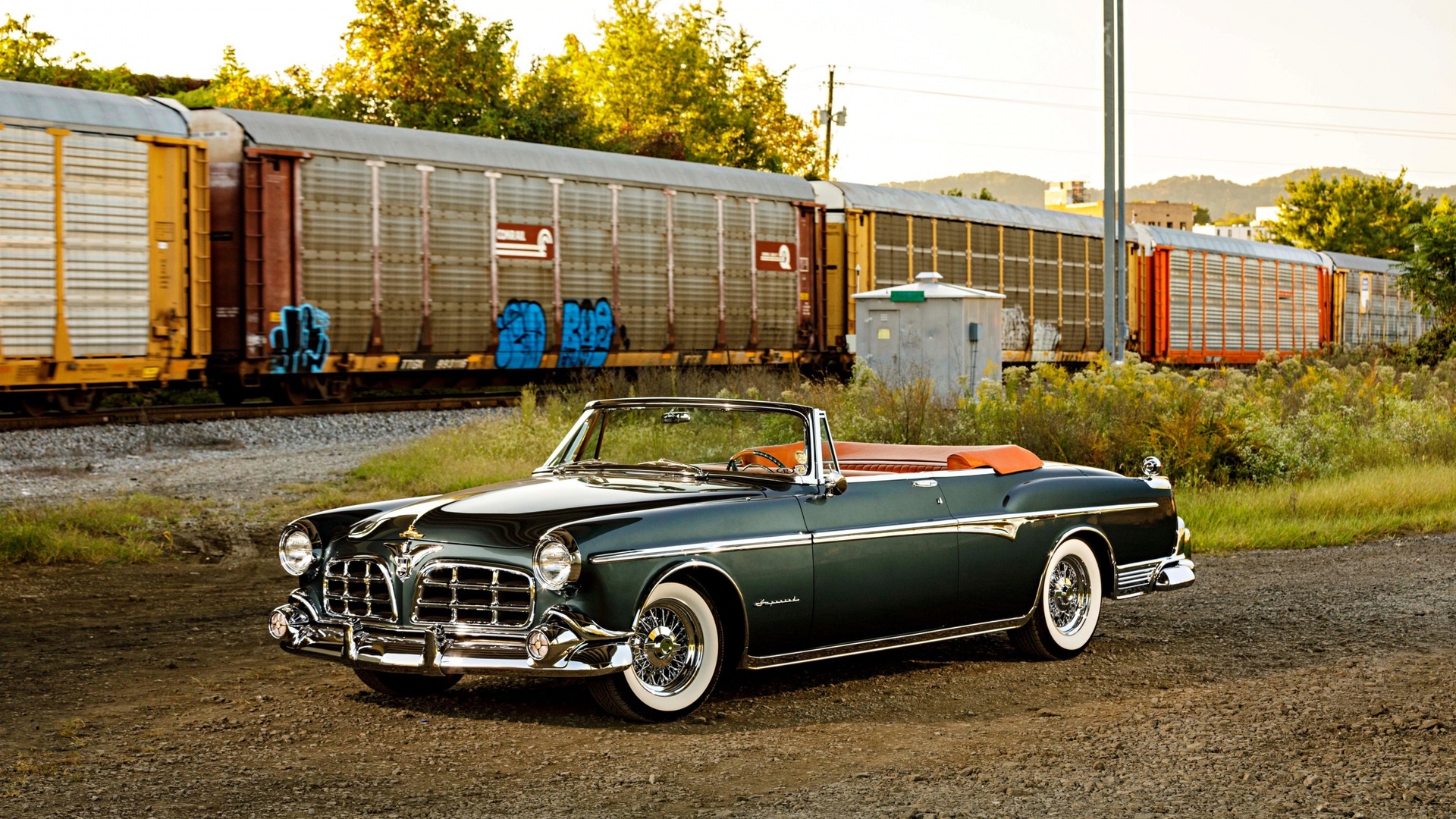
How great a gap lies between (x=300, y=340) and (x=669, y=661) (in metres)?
12.5

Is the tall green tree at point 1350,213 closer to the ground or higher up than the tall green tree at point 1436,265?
higher up

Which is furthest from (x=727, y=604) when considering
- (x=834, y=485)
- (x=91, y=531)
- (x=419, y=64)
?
(x=419, y=64)

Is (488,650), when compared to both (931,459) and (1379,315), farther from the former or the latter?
(1379,315)

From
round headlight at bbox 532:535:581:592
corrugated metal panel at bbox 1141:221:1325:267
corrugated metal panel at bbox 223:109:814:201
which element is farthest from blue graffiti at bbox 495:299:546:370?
corrugated metal panel at bbox 1141:221:1325:267

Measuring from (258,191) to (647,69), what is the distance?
40806mm

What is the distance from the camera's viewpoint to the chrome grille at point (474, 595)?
5129mm

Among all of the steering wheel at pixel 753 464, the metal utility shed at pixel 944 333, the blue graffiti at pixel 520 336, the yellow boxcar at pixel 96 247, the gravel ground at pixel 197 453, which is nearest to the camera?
the steering wheel at pixel 753 464

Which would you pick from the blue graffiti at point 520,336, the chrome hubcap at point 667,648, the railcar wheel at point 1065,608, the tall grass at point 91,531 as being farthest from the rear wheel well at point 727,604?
the blue graffiti at point 520,336

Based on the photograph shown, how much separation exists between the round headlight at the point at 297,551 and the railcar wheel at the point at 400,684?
1.54ft

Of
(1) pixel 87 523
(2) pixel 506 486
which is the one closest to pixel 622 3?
(1) pixel 87 523

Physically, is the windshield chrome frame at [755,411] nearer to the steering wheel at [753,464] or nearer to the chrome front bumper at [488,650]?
the steering wheel at [753,464]

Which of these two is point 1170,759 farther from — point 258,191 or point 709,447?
point 258,191

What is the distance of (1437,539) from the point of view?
1089cm

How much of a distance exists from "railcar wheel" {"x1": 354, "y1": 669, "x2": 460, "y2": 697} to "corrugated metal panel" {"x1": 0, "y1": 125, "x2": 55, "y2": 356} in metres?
10.3
